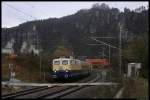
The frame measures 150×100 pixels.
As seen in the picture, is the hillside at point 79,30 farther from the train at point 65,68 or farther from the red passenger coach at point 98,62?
the red passenger coach at point 98,62

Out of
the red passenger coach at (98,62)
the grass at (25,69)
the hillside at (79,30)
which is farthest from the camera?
the red passenger coach at (98,62)

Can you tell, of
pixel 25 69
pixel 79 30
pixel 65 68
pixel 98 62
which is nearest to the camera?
pixel 65 68

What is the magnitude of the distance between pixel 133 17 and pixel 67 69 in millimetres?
12993

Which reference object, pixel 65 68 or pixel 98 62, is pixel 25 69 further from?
pixel 98 62

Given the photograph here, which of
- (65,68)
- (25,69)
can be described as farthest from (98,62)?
(65,68)

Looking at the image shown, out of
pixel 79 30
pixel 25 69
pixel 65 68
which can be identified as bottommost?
pixel 25 69

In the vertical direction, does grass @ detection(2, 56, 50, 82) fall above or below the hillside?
below

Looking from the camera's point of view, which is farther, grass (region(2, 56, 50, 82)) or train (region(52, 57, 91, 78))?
grass (region(2, 56, 50, 82))

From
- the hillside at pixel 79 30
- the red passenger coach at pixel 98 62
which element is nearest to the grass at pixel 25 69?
the hillside at pixel 79 30

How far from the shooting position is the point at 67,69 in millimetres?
51281

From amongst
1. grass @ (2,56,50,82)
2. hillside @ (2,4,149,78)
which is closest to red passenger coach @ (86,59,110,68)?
hillside @ (2,4,149,78)

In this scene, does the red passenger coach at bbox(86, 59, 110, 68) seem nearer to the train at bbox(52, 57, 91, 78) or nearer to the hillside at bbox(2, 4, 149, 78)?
the hillside at bbox(2, 4, 149, 78)

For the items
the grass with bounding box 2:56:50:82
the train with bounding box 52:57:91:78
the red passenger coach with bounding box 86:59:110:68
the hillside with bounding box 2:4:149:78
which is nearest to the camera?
the train with bounding box 52:57:91:78

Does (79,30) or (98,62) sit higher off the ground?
(79,30)
